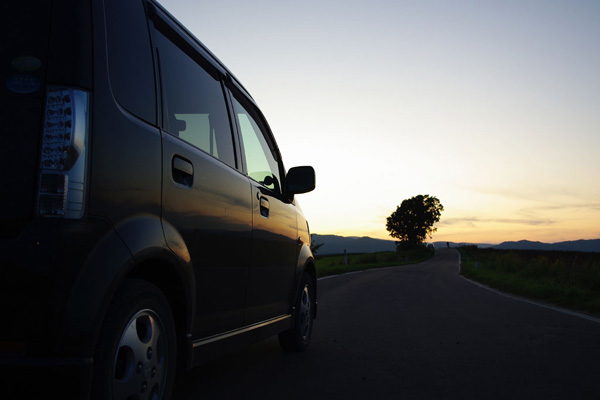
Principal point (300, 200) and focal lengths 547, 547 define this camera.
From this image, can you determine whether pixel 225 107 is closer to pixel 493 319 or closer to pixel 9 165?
pixel 9 165

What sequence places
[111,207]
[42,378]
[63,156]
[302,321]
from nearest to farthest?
[42,378]
[63,156]
[111,207]
[302,321]

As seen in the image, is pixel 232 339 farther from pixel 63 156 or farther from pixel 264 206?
pixel 63 156

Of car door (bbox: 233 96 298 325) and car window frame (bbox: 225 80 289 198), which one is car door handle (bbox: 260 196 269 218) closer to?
car door (bbox: 233 96 298 325)

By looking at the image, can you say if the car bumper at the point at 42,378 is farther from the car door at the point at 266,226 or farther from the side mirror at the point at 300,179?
the side mirror at the point at 300,179

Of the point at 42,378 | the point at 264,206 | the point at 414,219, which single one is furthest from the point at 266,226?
the point at 414,219

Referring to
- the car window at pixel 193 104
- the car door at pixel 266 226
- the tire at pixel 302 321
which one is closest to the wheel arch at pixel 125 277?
the car window at pixel 193 104

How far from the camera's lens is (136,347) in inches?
95.7

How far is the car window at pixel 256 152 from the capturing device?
4.25 metres

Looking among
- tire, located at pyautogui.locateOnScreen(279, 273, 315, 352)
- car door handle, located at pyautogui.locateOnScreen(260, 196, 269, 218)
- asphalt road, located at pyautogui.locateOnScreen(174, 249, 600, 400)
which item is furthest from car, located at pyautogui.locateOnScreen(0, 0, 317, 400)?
tire, located at pyautogui.locateOnScreen(279, 273, 315, 352)

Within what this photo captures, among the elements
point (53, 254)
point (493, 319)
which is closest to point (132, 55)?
point (53, 254)

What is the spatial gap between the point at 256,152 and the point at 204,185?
152 centimetres

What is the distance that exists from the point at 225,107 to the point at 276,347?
294 centimetres

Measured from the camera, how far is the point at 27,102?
206cm

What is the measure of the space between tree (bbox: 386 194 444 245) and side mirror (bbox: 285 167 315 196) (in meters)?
102
